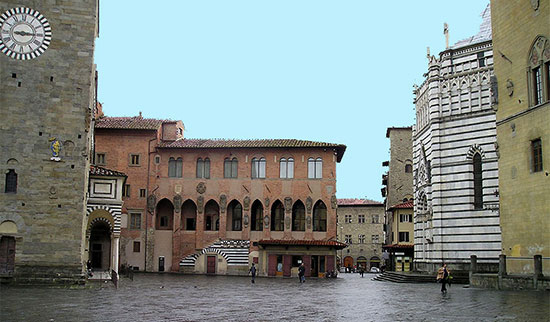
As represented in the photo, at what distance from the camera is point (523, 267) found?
2575 centimetres

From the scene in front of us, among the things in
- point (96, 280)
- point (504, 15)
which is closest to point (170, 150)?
point (96, 280)

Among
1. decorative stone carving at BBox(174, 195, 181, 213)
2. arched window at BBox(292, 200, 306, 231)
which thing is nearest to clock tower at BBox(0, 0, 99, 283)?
decorative stone carving at BBox(174, 195, 181, 213)

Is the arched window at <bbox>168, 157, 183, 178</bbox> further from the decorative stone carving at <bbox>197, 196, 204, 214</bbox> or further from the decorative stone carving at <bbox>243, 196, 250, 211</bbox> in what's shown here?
the decorative stone carving at <bbox>243, 196, 250, 211</bbox>

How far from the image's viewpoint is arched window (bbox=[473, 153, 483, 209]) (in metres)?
36.7

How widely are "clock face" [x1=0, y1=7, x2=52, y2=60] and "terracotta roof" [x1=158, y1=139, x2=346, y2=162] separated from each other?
848 inches

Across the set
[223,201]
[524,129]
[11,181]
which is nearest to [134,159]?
[223,201]

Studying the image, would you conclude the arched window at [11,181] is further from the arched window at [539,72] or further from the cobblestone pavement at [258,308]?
the arched window at [539,72]

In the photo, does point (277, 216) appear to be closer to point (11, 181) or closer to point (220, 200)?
point (220, 200)

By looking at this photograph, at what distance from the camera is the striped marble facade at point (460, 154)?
118 feet

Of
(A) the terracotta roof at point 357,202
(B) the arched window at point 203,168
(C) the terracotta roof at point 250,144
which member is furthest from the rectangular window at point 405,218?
(A) the terracotta roof at point 357,202

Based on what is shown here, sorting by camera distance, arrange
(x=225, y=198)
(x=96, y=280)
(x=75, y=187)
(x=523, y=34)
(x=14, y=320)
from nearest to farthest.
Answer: (x=14, y=320), (x=523, y=34), (x=75, y=187), (x=96, y=280), (x=225, y=198)

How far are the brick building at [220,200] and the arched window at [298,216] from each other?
0.26ft

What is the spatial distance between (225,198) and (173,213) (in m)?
4.44

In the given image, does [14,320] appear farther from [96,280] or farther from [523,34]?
[523,34]
